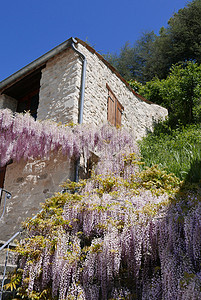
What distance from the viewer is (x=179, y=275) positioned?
2754 mm

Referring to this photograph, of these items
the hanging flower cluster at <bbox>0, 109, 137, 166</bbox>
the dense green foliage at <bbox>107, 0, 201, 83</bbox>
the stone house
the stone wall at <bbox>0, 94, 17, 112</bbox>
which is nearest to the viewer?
the hanging flower cluster at <bbox>0, 109, 137, 166</bbox>

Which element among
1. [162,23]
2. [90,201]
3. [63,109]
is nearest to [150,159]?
[63,109]

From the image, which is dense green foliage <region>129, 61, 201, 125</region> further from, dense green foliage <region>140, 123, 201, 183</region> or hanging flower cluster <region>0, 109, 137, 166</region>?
hanging flower cluster <region>0, 109, 137, 166</region>

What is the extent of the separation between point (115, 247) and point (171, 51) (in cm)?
1402

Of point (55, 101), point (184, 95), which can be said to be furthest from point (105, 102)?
point (184, 95)

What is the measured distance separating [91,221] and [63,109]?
2901 mm

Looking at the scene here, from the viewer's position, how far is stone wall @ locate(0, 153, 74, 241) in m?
5.35

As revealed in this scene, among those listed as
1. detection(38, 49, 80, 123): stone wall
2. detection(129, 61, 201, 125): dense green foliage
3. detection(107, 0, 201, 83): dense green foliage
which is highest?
detection(107, 0, 201, 83): dense green foliage

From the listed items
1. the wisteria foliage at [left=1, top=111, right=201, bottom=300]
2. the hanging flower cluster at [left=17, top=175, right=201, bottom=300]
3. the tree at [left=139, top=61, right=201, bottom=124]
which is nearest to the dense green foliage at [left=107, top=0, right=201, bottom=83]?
the tree at [left=139, top=61, right=201, bottom=124]

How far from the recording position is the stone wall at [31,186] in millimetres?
5348

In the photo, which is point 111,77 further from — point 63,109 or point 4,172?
point 4,172

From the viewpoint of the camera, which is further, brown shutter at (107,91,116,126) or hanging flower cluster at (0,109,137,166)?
brown shutter at (107,91,116,126)

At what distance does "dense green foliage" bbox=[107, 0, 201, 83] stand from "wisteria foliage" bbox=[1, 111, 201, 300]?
12.2 metres

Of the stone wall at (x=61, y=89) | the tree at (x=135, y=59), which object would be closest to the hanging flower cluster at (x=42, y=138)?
the stone wall at (x=61, y=89)
